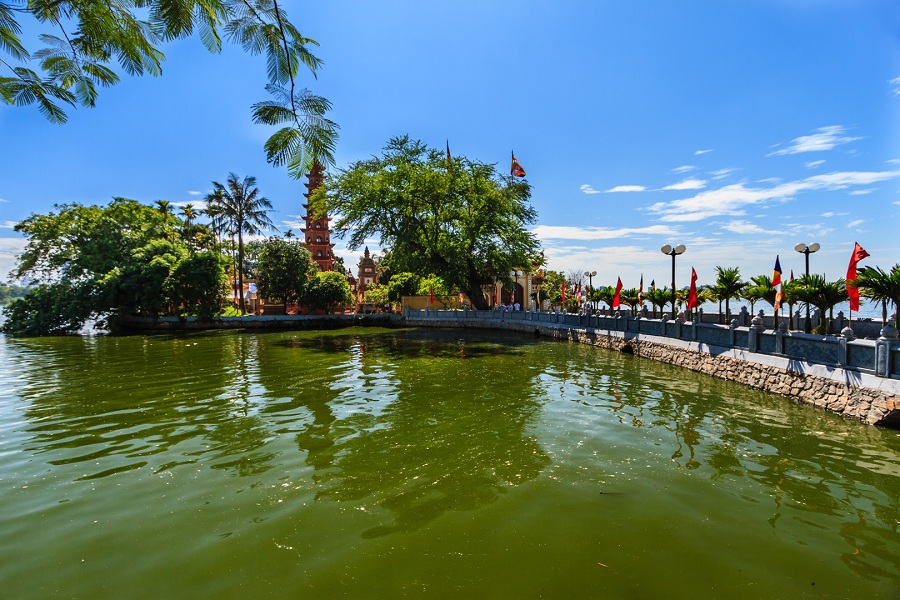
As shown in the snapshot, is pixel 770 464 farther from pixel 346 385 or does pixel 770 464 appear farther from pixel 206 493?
pixel 346 385

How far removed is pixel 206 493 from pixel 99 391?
978 cm

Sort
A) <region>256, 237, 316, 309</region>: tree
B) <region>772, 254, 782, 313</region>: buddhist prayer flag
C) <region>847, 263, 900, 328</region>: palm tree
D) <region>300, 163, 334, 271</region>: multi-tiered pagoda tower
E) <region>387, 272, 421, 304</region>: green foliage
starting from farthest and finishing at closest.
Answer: <region>300, 163, 334, 271</region>: multi-tiered pagoda tower < <region>387, 272, 421, 304</region>: green foliage < <region>256, 237, 316, 309</region>: tree < <region>772, 254, 782, 313</region>: buddhist prayer flag < <region>847, 263, 900, 328</region>: palm tree

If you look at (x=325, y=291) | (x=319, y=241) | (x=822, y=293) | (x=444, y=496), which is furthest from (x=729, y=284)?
(x=319, y=241)

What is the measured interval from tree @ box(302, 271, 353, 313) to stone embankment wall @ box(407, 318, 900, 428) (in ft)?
101

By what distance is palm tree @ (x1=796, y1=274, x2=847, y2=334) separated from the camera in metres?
13.7

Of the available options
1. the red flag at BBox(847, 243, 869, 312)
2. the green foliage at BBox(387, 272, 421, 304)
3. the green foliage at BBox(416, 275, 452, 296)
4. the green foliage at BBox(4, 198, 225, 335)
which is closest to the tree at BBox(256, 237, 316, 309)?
the green foliage at BBox(4, 198, 225, 335)

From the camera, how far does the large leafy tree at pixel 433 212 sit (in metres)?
32.3

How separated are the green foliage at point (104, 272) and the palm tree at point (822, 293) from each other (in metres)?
41.5

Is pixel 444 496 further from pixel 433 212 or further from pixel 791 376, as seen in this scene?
pixel 433 212

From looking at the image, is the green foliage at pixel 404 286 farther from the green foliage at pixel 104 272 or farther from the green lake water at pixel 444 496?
the green lake water at pixel 444 496

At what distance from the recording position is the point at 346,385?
1283 centimetres

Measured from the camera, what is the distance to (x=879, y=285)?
10156 millimetres

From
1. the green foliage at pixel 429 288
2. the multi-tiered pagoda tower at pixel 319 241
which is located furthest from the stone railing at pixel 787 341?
the multi-tiered pagoda tower at pixel 319 241

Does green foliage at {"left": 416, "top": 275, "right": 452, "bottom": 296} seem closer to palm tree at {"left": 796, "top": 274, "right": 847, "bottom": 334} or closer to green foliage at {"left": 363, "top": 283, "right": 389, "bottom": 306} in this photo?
green foliage at {"left": 363, "top": 283, "right": 389, "bottom": 306}
